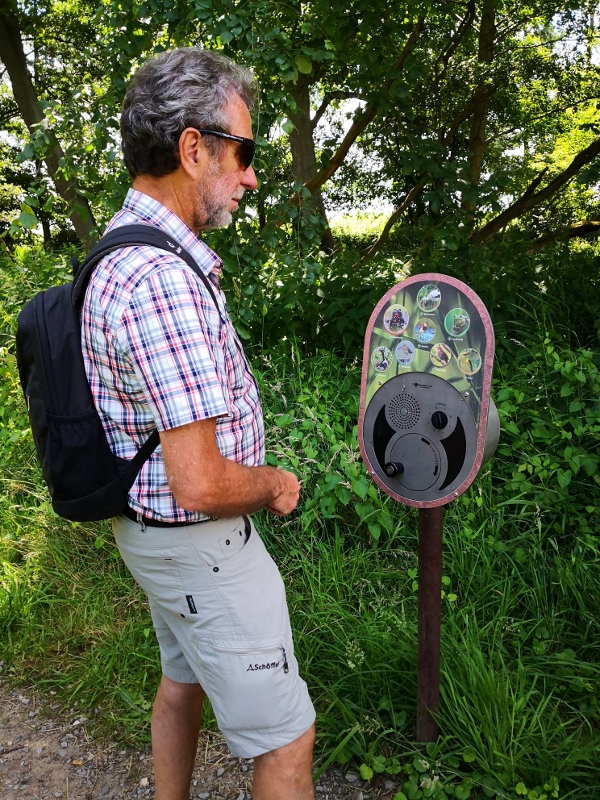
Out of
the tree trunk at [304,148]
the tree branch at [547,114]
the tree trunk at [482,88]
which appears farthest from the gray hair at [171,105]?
the tree branch at [547,114]

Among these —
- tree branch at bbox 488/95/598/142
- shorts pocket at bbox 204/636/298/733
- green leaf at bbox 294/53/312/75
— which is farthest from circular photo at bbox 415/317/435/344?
tree branch at bbox 488/95/598/142

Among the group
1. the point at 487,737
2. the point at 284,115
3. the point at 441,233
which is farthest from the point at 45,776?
the point at 441,233

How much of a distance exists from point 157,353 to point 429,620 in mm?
1344

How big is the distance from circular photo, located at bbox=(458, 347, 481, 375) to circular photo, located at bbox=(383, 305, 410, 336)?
0.59 feet

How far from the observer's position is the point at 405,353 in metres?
1.95

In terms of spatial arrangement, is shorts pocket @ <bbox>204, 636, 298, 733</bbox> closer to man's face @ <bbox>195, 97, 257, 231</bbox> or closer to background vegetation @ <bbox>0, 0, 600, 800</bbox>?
background vegetation @ <bbox>0, 0, 600, 800</bbox>

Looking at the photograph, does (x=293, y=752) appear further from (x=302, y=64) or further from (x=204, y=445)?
(x=302, y=64)

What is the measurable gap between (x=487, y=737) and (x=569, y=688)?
17.7 inches

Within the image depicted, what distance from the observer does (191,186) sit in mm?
1655

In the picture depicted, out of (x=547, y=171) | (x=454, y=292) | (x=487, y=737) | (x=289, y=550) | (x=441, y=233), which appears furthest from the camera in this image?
(x=547, y=171)

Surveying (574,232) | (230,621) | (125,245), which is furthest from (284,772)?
(574,232)

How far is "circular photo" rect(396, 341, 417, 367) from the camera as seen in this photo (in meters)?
1.93

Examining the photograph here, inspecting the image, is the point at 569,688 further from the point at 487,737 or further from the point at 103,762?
the point at 103,762

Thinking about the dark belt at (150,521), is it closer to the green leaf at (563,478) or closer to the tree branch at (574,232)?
the green leaf at (563,478)
